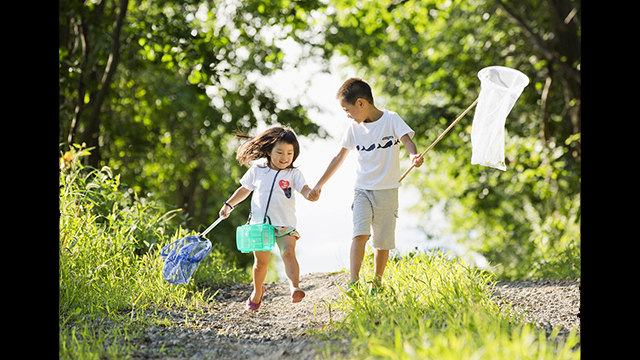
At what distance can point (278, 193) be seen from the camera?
4.17 m

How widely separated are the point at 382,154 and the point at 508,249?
1041cm

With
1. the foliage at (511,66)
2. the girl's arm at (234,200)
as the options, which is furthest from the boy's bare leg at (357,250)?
the foliage at (511,66)

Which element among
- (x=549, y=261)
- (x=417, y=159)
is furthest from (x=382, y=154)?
(x=549, y=261)

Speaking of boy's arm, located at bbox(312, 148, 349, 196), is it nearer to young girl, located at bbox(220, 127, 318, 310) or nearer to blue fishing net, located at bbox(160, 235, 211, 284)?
young girl, located at bbox(220, 127, 318, 310)

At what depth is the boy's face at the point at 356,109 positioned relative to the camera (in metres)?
4.08

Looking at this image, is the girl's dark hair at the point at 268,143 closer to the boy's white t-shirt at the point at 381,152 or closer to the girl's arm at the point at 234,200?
the girl's arm at the point at 234,200

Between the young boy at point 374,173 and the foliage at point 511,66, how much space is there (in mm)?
3561

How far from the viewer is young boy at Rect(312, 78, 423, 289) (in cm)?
400

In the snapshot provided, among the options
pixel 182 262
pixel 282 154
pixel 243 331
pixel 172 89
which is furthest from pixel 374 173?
pixel 172 89

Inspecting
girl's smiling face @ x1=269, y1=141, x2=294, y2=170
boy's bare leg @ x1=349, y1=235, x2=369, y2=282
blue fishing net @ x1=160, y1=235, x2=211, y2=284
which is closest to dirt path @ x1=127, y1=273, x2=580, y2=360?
blue fishing net @ x1=160, y1=235, x2=211, y2=284

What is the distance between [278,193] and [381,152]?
884mm
